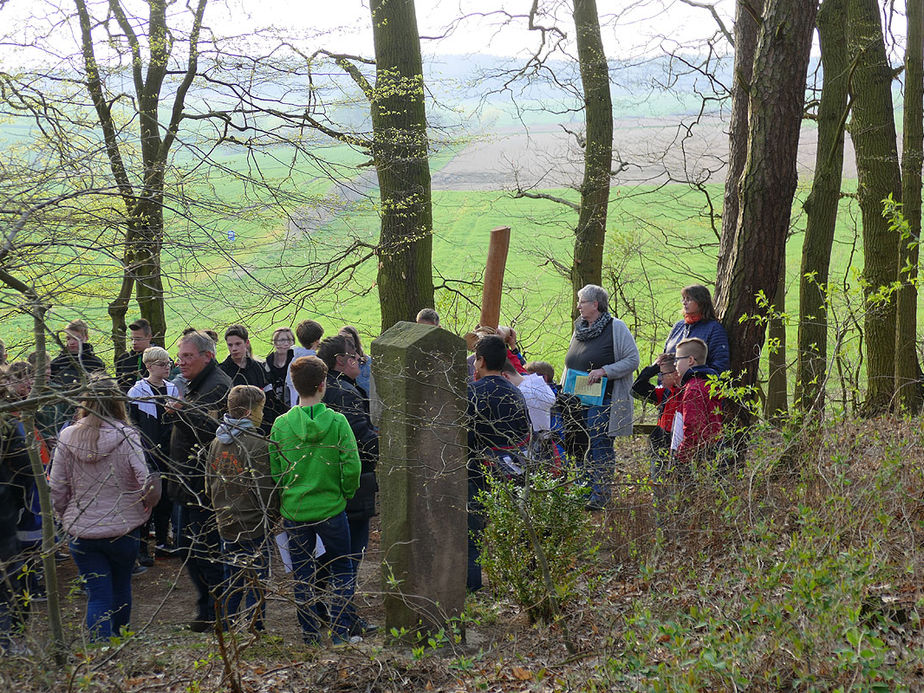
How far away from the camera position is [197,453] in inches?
201

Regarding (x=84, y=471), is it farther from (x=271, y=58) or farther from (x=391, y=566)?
(x=271, y=58)

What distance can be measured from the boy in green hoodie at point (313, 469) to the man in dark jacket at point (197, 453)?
48 cm

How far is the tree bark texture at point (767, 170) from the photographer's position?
6.73 metres

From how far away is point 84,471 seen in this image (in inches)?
198

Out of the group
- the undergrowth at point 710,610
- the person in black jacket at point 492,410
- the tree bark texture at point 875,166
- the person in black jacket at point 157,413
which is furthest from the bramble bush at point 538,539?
the tree bark texture at point 875,166

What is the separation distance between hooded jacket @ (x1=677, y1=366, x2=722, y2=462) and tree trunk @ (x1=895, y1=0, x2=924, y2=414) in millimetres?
3722

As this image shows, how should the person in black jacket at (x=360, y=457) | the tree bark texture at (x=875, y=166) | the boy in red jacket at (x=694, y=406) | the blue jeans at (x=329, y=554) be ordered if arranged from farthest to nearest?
the tree bark texture at (x=875, y=166)
the boy in red jacket at (x=694, y=406)
the person in black jacket at (x=360, y=457)
the blue jeans at (x=329, y=554)

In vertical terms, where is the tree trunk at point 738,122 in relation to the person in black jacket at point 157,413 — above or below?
above

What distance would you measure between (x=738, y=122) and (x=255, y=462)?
22.4ft

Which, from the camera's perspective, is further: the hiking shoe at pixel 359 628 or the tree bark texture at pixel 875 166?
the tree bark texture at pixel 875 166

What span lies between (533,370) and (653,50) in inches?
334

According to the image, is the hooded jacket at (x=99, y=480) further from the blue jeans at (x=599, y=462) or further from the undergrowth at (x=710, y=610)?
the blue jeans at (x=599, y=462)

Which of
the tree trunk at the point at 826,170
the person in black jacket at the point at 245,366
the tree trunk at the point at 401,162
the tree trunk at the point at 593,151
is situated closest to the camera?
the person in black jacket at the point at 245,366

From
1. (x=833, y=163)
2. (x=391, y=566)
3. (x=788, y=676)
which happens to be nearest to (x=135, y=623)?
(x=391, y=566)
